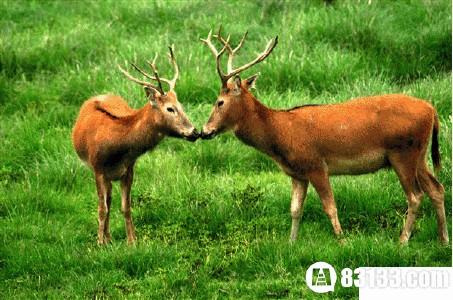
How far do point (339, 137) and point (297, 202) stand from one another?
2.64 ft

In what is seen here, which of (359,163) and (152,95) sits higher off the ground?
(152,95)

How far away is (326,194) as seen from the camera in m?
9.81

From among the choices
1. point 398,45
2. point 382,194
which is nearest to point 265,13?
point 398,45

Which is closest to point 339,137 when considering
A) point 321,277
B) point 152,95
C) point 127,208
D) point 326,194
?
point 326,194

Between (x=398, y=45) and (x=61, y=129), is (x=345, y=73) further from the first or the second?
(x=61, y=129)

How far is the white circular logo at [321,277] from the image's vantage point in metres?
8.73

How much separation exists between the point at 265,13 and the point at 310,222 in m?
5.64

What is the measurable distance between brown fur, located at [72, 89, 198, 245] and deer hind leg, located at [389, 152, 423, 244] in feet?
Result: 6.43

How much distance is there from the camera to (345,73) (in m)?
Result: 13.5

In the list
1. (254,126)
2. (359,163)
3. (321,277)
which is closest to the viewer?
(321,277)

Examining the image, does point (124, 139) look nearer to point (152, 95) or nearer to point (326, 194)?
point (152, 95)

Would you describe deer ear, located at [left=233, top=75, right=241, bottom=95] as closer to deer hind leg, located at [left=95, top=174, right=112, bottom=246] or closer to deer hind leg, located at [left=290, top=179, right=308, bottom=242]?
deer hind leg, located at [left=290, top=179, right=308, bottom=242]

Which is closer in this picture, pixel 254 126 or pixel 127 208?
pixel 254 126

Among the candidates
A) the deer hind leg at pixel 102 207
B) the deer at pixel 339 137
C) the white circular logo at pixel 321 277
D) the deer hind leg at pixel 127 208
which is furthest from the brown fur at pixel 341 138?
the deer hind leg at pixel 102 207
